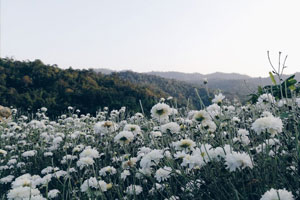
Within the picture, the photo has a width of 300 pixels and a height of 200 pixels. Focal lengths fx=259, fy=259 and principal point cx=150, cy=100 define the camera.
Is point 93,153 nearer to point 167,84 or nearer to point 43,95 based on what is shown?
point 43,95

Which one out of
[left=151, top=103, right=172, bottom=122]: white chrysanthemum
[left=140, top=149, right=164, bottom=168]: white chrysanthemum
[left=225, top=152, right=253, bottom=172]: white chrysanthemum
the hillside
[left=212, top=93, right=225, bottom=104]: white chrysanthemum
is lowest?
the hillside

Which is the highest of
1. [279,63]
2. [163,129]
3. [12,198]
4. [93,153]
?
[279,63]

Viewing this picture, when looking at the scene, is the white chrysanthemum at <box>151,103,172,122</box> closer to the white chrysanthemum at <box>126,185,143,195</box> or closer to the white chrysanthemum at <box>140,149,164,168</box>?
the white chrysanthemum at <box>140,149,164,168</box>

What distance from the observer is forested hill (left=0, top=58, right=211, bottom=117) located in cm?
2147

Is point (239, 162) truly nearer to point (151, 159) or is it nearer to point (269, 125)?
point (269, 125)

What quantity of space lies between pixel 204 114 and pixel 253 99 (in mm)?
4071

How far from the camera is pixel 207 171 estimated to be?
2.36m

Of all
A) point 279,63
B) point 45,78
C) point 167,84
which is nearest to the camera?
point 279,63

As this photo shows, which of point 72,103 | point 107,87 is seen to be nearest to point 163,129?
point 72,103

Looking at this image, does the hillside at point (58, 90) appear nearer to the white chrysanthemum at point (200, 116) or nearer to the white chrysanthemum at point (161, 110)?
the white chrysanthemum at point (161, 110)

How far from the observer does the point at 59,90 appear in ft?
80.2

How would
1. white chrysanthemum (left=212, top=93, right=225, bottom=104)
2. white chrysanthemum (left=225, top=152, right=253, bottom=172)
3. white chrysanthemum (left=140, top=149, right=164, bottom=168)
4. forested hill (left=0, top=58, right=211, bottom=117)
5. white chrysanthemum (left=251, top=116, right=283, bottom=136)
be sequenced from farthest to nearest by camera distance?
forested hill (left=0, top=58, right=211, bottom=117)
white chrysanthemum (left=212, top=93, right=225, bottom=104)
white chrysanthemum (left=140, top=149, right=164, bottom=168)
white chrysanthemum (left=251, top=116, right=283, bottom=136)
white chrysanthemum (left=225, top=152, right=253, bottom=172)

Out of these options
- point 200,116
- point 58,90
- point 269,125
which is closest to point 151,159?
point 200,116

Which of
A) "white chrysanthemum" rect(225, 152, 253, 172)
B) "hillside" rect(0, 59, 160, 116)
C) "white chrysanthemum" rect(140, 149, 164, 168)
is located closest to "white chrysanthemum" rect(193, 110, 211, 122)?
"white chrysanthemum" rect(140, 149, 164, 168)
